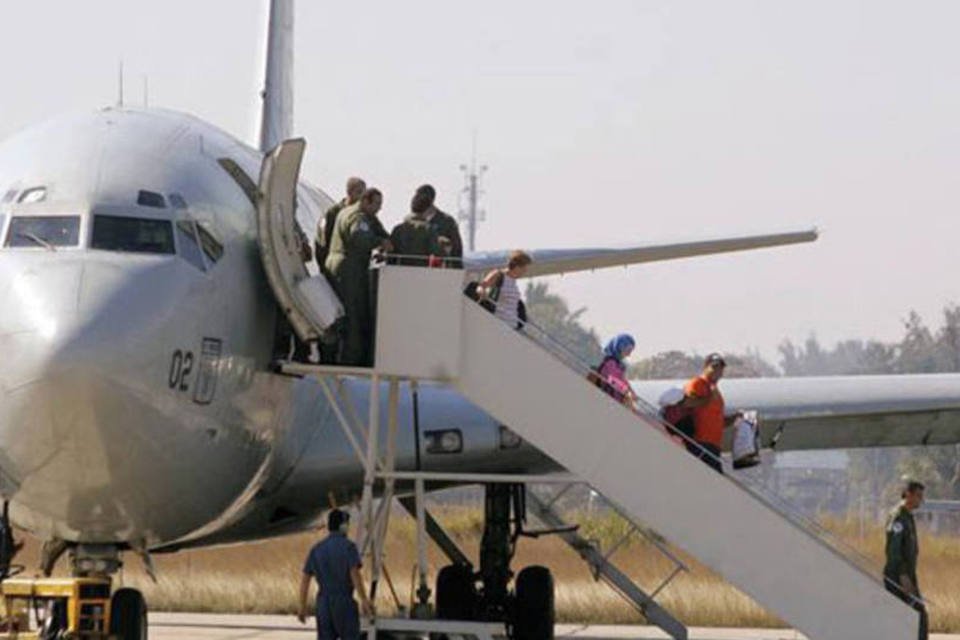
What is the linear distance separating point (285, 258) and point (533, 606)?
7448 millimetres

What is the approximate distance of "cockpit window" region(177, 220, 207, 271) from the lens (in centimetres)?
1958

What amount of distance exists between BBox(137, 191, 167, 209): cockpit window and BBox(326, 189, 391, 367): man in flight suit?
1595 millimetres

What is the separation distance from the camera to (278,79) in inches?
1432

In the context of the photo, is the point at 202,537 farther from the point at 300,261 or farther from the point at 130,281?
the point at 130,281

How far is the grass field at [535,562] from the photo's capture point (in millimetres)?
35719

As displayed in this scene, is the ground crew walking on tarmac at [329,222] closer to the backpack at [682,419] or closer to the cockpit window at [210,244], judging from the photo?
the cockpit window at [210,244]

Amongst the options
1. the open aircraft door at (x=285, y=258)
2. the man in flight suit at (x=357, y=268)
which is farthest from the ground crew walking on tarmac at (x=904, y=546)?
the open aircraft door at (x=285, y=258)

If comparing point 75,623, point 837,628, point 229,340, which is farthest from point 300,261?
point 837,628

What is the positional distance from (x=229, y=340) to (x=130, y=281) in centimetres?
129

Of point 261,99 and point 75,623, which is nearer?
point 75,623

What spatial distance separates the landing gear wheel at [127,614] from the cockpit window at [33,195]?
10.9ft

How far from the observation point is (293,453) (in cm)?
2253

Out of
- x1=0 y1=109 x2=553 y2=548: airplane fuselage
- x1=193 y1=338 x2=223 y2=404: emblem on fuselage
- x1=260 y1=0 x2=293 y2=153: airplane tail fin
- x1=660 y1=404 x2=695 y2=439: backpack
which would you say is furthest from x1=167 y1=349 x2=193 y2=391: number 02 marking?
x1=260 y1=0 x2=293 y2=153: airplane tail fin

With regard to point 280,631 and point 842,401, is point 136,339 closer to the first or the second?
point 842,401
